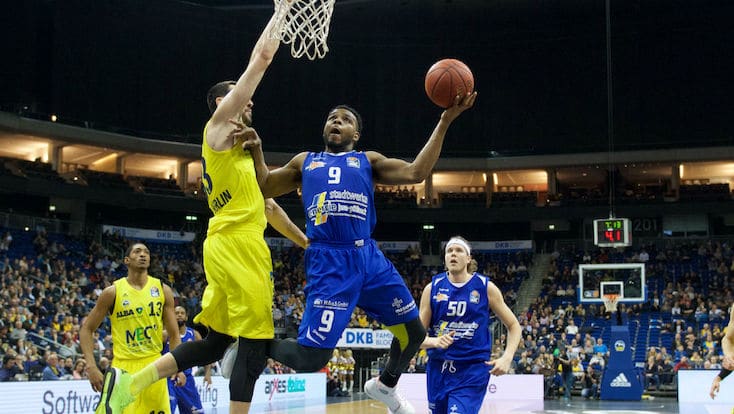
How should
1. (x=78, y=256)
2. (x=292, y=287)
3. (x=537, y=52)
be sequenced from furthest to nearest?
1. (x=537, y=52)
2. (x=292, y=287)
3. (x=78, y=256)

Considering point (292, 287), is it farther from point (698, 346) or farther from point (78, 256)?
point (698, 346)

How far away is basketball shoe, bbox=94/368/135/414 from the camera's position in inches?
236

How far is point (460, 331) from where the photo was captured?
723cm

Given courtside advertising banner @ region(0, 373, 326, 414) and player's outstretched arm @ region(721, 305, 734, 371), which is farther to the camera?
courtside advertising banner @ region(0, 373, 326, 414)

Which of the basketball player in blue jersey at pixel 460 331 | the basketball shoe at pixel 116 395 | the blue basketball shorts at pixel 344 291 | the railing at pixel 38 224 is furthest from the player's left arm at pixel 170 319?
the railing at pixel 38 224

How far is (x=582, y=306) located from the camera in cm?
3212

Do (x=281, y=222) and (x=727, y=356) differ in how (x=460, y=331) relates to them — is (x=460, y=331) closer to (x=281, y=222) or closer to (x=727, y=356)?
(x=281, y=222)

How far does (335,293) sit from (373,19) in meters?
34.7

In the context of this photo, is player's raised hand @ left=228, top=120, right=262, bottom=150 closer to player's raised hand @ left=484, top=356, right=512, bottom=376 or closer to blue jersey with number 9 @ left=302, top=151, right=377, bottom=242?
blue jersey with number 9 @ left=302, top=151, right=377, bottom=242

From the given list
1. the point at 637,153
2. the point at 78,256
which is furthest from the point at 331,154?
the point at 637,153

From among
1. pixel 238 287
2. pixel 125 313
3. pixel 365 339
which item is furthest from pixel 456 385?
pixel 365 339

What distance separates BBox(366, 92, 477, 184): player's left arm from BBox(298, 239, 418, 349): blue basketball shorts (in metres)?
0.49

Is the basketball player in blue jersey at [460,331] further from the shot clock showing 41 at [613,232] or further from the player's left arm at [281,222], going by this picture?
the shot clock showing 41 at [613,232]

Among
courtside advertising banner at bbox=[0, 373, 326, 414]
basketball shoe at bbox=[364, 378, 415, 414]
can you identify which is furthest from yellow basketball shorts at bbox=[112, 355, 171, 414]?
courtside advertising banner at bbox=[0, 373, 326, 414]
